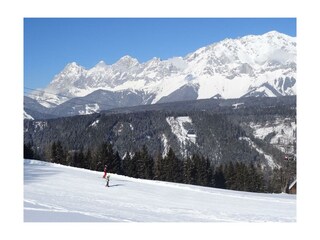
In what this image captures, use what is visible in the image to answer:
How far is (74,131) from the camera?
165000 millimetres

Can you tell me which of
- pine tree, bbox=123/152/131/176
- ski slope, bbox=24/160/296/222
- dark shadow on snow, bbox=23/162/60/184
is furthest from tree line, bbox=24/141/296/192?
ski slope, bbox=24/160/296/222

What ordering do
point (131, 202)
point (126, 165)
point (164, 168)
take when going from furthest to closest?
point (126, 165)
point (164, 168)
point (131, 202)

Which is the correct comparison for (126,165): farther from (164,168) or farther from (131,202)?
(131,202)

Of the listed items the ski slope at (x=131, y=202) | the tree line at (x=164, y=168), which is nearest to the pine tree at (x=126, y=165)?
the tree line at (x=164, y=168)

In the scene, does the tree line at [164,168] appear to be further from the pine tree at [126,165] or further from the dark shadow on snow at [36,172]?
the dark shadow on snow at [36,172]

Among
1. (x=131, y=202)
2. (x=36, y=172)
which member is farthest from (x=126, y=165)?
(x=131, y=202)

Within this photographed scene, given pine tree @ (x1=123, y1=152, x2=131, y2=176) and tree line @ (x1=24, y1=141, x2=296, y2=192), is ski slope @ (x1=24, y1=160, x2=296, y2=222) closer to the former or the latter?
tree line @ (x1=24, y1=141, x2=296, y2=192)

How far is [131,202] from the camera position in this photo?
17391 millimetres

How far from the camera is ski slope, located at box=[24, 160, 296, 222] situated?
14.1 metres

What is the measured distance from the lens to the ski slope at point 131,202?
14.1 meters
